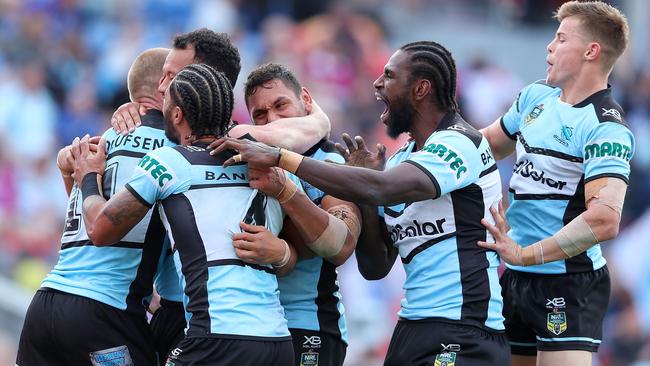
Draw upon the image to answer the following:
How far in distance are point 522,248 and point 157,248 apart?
200 centimetres

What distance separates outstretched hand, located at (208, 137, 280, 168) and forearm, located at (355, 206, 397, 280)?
926 mm

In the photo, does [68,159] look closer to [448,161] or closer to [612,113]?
[448,161]

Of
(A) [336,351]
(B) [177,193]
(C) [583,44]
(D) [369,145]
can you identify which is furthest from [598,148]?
(D) [369,145]

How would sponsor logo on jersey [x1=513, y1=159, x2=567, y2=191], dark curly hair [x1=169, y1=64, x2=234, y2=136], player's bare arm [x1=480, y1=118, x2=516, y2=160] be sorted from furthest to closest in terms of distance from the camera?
player's bare arm [x1=480, y1=118, x2=516, y2=160]
sponsor logo on jersey [x1=513, y1=159, x2=567, y2=191]
dark curly hair [x1=169, y1=64, x2=234, y2=136]

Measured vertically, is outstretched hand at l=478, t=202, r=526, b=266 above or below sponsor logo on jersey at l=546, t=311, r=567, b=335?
above

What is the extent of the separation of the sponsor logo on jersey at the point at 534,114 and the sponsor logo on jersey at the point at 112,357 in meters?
2.67

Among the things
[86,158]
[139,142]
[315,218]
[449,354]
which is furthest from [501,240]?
[86,158]

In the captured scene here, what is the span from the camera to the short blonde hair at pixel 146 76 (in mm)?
6992

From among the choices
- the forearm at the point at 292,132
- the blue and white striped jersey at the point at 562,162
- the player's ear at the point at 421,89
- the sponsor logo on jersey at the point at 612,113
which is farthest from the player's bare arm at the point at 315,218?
the sponsor logo on jersey at the point at 612,113

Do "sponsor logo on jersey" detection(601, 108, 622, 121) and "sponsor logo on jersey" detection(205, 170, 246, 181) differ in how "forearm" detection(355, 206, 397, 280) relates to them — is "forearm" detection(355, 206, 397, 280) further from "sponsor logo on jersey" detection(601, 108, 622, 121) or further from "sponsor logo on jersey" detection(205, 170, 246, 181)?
"sponsor logo on jersey" detection(601, 108, 622, 121)

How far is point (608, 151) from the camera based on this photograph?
21.6 feet

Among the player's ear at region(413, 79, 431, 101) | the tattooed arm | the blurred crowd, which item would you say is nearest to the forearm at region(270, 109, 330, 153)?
the player's ear at region(413, 79, 431, 101)

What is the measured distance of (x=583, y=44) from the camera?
6.92 meters

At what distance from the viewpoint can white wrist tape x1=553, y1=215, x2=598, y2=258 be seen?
653 centimetres
